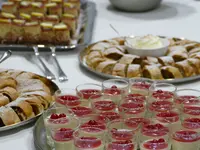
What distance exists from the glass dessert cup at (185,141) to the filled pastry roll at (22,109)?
417 mm

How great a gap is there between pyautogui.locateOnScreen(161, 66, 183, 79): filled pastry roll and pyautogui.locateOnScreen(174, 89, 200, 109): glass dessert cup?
0.22m

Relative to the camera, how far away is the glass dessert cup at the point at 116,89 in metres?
1.37

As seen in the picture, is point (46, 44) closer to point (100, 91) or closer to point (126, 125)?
point (100, 91)

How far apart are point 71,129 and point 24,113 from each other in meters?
0.22

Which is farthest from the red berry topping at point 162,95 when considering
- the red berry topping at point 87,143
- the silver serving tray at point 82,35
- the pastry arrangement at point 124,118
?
the silver serving tray at point 82,35

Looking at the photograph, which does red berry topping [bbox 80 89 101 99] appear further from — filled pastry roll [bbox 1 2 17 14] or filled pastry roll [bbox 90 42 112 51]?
filled pastry roll [bbox 1 2 17 14]

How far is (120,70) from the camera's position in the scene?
1.65 meters

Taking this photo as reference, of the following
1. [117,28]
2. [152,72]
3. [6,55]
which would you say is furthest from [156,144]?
[117,28]

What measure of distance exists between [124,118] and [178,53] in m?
0.62

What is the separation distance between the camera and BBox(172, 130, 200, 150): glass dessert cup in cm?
114

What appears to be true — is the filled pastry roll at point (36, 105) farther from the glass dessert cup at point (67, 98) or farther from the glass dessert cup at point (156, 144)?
the glass dessert cup at point (156, 144)

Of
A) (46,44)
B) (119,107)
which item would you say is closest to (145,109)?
(119,107)

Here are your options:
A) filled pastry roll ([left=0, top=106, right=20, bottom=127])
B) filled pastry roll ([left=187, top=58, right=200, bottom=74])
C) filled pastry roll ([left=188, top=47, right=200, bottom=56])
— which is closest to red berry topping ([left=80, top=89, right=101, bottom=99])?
filled pastry roll ([left=0, top=106, right=20, bottom=127])

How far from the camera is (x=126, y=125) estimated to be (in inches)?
46.6
